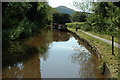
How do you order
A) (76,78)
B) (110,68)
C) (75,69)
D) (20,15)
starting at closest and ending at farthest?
(110,68)
(76,78)
(75,69)
(20,15)

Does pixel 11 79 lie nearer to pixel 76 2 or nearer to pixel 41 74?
pixel 41 74

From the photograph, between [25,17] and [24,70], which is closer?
[24,70]

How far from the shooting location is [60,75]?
651 cm

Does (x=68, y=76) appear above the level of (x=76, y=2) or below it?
below

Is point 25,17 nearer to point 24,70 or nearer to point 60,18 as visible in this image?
point 24,70

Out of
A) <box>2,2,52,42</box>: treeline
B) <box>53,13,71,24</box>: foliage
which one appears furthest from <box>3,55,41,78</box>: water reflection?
<box>53,13,71,24</box>: foliage

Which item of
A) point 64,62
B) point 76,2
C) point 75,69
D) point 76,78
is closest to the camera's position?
point 76,78

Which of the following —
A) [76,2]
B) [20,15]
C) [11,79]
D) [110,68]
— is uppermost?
[76,2]

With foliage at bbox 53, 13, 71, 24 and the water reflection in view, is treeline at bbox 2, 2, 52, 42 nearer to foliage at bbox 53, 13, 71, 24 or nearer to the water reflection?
the water reflection

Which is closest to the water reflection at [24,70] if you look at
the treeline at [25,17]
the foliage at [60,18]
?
the treeline at [25,17]

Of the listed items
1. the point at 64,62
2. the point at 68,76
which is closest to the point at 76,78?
the point at 68,76

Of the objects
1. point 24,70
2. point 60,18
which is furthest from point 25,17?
point 60,18

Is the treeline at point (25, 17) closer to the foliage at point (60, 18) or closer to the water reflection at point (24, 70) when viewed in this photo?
the water reflection at point (24, 70)

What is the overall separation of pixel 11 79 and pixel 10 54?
3.57m
